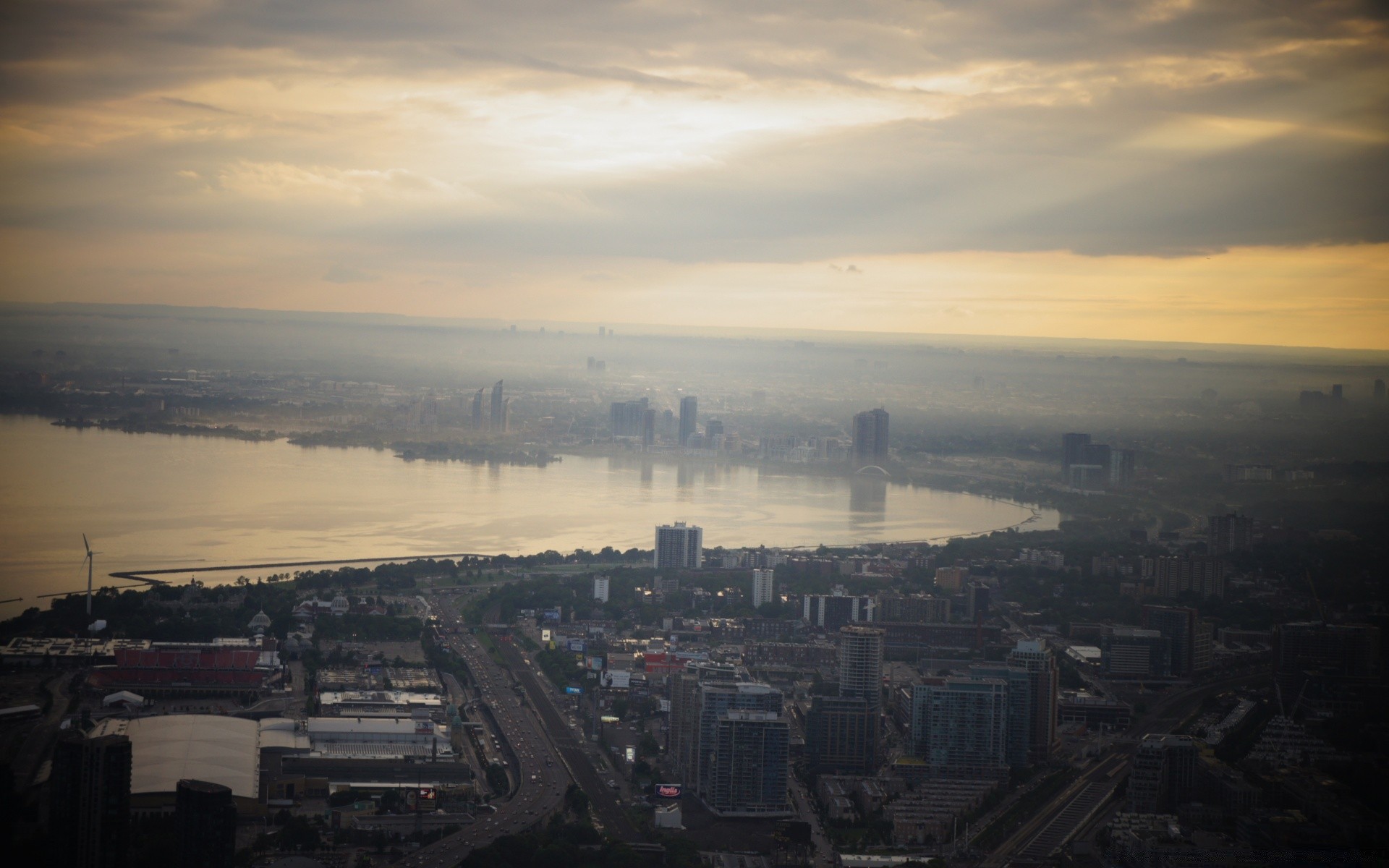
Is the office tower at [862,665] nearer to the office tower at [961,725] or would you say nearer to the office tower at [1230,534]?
the office tower at [961,725]

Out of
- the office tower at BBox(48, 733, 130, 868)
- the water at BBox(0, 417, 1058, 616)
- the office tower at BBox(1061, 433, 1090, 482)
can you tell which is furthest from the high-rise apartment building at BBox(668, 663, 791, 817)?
the office tower at BBox(1061, 433, 1090, 482)

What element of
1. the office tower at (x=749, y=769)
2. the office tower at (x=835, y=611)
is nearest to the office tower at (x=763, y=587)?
the office tower at (x=835, y=611)

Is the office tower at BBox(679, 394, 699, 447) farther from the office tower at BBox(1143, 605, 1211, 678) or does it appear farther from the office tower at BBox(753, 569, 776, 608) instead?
the office tower at BBox(1143, 605, 1211, 678)

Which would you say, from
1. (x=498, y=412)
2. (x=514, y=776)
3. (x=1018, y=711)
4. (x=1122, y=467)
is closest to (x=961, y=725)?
(x=1018, y=711)

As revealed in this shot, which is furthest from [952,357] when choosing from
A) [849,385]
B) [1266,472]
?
[1266,472]

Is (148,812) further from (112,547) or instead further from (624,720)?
(112,547)

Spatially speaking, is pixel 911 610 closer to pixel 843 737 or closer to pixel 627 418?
pixel 843 737
